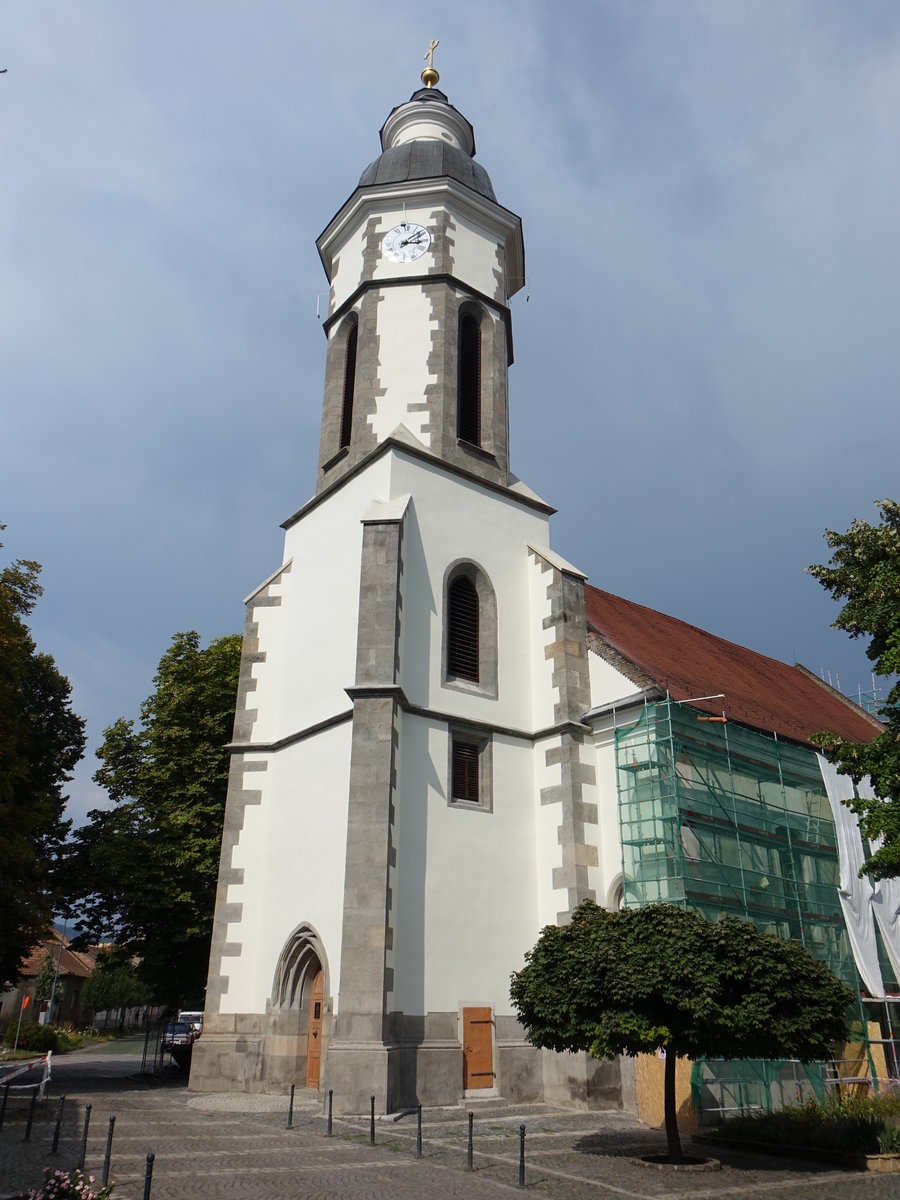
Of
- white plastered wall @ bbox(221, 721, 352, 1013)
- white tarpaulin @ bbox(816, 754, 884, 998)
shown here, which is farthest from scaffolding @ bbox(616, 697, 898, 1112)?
white plastered wall @ bbox(221, 721, 352, 1013)

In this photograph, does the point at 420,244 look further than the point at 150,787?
No

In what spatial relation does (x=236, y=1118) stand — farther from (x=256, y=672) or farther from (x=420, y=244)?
(x=420, y=244)

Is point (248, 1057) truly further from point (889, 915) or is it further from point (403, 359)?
point (403, 359)

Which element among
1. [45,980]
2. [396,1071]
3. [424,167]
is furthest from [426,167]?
[45,980]

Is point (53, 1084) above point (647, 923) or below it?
below

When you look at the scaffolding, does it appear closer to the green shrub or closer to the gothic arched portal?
the gothic arched portal

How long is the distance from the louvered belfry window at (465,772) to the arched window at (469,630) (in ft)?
3.55

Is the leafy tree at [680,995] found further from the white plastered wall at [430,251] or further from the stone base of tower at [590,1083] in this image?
the white plastered wall at [430,251]

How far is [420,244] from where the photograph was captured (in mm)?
22219

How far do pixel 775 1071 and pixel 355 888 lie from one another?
735 cm

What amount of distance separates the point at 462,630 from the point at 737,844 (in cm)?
636

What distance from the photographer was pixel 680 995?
9984 mm

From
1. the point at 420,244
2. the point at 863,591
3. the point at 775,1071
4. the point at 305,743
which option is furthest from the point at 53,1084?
the point at 420,244

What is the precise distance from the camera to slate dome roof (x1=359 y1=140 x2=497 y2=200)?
2311cm
